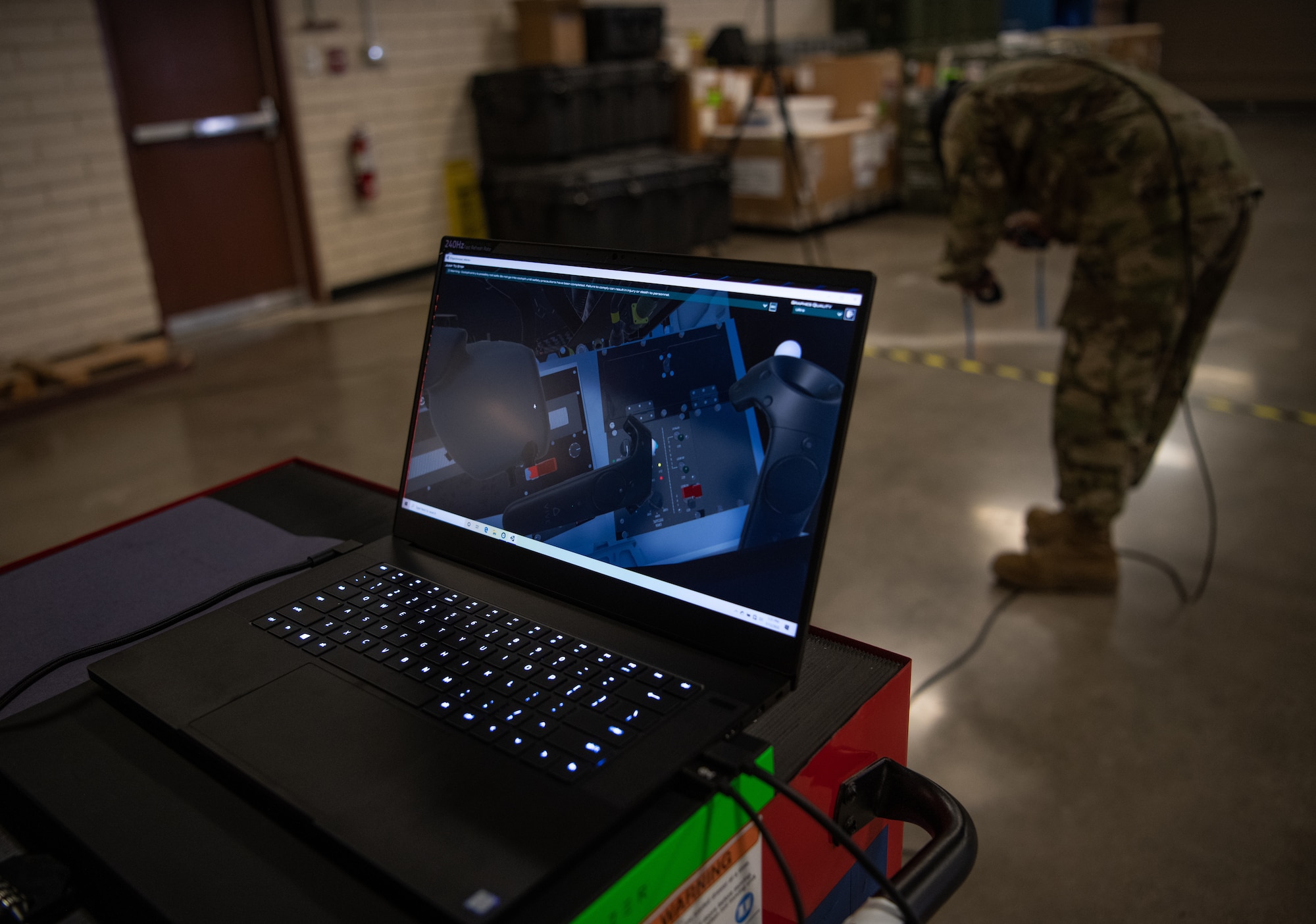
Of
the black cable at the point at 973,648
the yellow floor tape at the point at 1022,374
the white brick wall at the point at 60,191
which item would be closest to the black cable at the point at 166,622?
the black cable at the point at 973,648

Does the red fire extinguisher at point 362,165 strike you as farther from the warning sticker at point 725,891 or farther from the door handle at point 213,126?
the warning sticker at point 725,891

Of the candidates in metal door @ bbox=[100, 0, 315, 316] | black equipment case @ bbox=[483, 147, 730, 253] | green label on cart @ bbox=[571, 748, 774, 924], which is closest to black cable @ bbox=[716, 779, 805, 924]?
green label on cart @ bbox=[571, 748, 774, 924]

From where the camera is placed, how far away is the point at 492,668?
699 millimetres

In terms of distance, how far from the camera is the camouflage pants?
85.4 inches

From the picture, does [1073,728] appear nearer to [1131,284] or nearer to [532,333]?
[1131,284]

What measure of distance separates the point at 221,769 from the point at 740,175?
627 cm

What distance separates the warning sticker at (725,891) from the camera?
61 centimetres

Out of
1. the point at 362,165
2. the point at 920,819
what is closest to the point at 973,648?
the point at 920,819

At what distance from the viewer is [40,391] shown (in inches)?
155

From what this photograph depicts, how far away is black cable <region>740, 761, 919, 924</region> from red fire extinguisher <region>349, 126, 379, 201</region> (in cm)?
549

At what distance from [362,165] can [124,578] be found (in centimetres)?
498

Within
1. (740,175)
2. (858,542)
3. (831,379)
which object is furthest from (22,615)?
(740,175)

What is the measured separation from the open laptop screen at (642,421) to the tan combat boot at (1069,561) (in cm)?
188

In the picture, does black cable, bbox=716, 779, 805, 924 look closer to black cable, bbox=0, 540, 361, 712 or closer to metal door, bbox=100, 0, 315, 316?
black cable, bbox=0, 540, 361, 712
